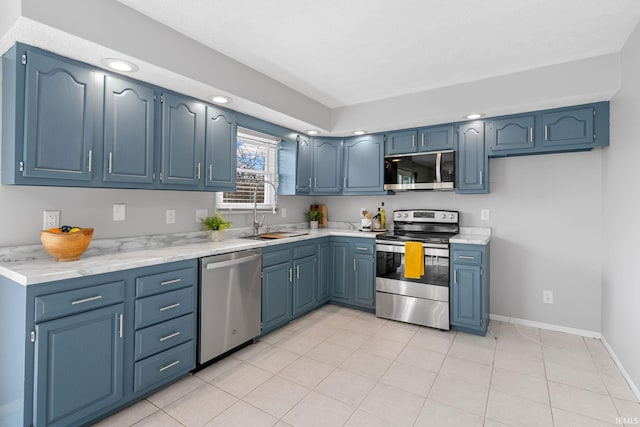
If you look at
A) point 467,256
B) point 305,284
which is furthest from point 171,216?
point 467,256

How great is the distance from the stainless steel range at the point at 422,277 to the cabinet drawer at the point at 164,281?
207 cm

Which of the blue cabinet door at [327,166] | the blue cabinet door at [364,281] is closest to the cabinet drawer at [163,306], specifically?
the blue cabinet door at [364,281]

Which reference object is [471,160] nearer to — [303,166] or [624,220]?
[624,220]

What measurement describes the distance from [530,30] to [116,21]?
273 centimetres

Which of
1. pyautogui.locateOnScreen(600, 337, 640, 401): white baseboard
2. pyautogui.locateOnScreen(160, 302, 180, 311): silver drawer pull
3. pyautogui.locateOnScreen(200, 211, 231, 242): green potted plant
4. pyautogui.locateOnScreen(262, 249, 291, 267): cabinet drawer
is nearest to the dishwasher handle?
pyautogui.locateOnScreen(262, 249, 291, 267): cabinet drawer

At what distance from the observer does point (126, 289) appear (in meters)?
1.96

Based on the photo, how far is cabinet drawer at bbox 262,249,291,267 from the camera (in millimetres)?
2993

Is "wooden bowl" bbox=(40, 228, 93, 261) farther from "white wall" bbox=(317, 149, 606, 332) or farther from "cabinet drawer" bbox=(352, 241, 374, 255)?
"white wall" bbox=(317, 149, 606, 332)

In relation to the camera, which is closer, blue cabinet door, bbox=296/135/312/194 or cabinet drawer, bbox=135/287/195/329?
cabinet drawer, bbox=135/287/195/329

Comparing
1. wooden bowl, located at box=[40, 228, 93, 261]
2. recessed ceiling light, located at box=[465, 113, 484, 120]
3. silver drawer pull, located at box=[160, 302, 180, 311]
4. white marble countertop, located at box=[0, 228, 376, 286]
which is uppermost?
recessed ceiling light, located at box=[465, 113, 484, 120]

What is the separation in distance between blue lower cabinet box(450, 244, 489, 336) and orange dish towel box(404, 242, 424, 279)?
295 millimetres

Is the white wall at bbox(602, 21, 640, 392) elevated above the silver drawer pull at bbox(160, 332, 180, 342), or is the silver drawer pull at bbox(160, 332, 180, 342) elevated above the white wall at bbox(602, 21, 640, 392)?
the white wall at bbox(602, 21, 640, 392)

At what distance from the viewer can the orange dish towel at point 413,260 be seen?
3285 millimetres

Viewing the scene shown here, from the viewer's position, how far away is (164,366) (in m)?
2.17
